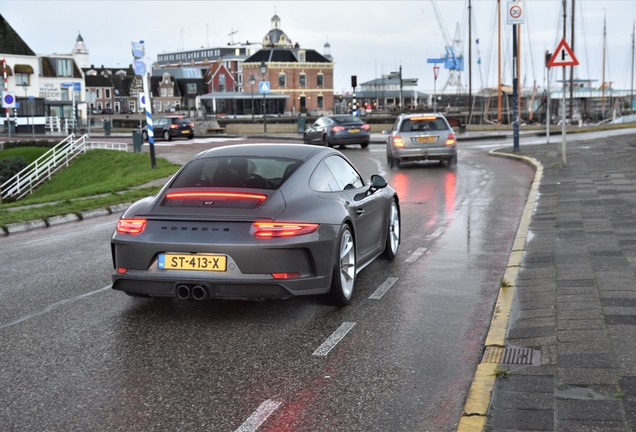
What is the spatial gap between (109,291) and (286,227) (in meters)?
2.47

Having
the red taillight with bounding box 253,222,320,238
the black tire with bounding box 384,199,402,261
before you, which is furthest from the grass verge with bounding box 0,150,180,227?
the red taillight with bounding box 253,222,320,238

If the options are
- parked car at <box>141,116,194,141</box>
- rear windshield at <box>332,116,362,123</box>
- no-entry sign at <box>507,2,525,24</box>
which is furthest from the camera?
parked car at <box>141,116,194,141</box>

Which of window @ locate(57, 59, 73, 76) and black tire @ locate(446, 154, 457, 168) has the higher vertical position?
window @ locate(57, 59, 73, 76)

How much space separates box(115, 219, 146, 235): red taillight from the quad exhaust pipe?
0.63 meters

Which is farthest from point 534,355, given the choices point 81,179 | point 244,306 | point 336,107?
point 336,107

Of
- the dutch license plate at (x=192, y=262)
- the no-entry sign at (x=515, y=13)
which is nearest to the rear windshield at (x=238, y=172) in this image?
the dutch license plate at (x=192, y=262)

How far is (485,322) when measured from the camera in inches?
267

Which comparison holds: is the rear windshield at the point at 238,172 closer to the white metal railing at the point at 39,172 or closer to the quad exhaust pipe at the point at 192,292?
the quad exhaust pipe at the point at 192,292

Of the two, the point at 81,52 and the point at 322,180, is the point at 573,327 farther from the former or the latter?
the point at 81,52

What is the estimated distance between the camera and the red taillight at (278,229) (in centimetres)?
646

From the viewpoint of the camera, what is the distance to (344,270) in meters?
7.40

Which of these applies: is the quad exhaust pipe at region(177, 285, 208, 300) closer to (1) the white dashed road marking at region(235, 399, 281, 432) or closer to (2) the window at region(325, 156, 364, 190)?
(1) the white dashed road marking at region(235, 399, 281, 432)

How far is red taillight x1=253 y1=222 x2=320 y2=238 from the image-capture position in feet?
21.2

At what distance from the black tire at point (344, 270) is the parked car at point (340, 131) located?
28881 millimetres
